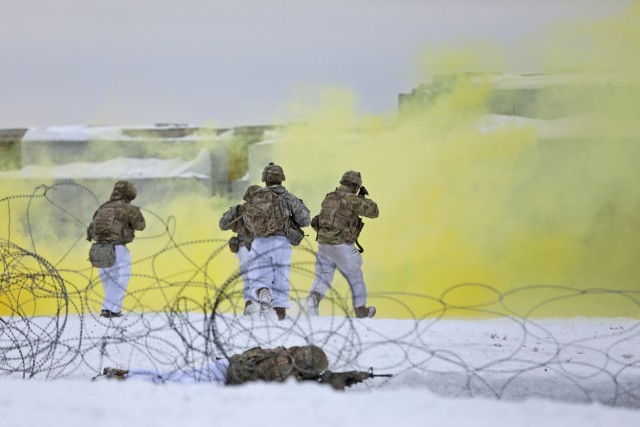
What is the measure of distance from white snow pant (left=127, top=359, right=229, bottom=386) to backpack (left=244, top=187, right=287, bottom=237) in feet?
12.0

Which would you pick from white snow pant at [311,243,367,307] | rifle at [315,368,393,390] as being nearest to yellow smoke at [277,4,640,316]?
white snow pant at [311,243,367,307]

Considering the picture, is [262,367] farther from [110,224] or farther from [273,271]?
[110,224]

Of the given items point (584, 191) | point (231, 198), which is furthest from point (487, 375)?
point (231, 198)

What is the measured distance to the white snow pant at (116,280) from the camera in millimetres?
12125

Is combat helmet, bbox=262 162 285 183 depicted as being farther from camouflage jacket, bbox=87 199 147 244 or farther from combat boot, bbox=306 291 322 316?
camouflage jacket, bbox=87 199 147 244

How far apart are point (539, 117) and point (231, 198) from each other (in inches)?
234

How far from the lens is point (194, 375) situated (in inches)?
308

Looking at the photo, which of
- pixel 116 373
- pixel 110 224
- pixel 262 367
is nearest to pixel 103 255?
pixel 110 224

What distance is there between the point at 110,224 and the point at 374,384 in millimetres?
4732

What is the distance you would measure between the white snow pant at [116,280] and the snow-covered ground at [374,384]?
0.78 feet

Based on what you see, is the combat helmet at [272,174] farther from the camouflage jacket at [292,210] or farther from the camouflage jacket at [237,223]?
the camouflage jacket at [237,223]

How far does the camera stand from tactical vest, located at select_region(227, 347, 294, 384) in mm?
7793

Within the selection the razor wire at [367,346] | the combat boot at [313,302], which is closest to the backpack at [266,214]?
the combat boot at [313,302]

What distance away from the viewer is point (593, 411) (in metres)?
6.48
